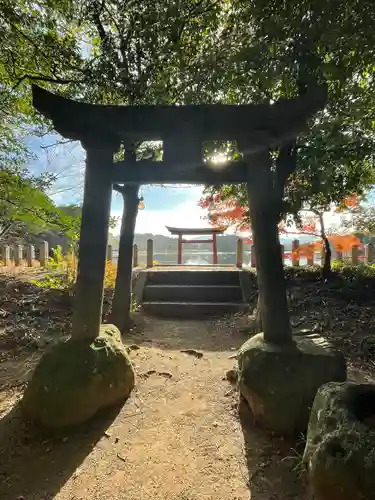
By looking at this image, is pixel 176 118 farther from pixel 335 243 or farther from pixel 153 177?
pixel 335 243

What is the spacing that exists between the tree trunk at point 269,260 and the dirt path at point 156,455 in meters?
0.91

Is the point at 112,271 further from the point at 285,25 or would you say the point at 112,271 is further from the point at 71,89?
the point at 285,25

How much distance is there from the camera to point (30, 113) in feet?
20.3

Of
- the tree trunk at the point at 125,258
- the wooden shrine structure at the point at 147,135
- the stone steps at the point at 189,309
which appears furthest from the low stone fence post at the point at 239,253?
the wooden shrine structure at the point at 147,135


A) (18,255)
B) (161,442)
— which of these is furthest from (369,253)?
(18,255)

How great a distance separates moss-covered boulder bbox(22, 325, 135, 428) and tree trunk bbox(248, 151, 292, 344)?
1.60 m

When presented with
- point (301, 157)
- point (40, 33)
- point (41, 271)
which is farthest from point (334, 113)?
point (41, 271)

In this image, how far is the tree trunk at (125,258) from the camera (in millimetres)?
5551

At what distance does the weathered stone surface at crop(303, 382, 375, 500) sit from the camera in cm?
136

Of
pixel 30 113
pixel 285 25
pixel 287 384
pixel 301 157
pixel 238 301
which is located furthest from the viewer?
pixel 238 301

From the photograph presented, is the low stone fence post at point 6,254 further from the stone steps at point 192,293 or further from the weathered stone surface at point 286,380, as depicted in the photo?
the weathered stone surface at point 286,380

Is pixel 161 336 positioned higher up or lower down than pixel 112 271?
lower down

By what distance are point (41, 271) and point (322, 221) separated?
341 inches

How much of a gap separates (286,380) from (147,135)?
2.73 meters
